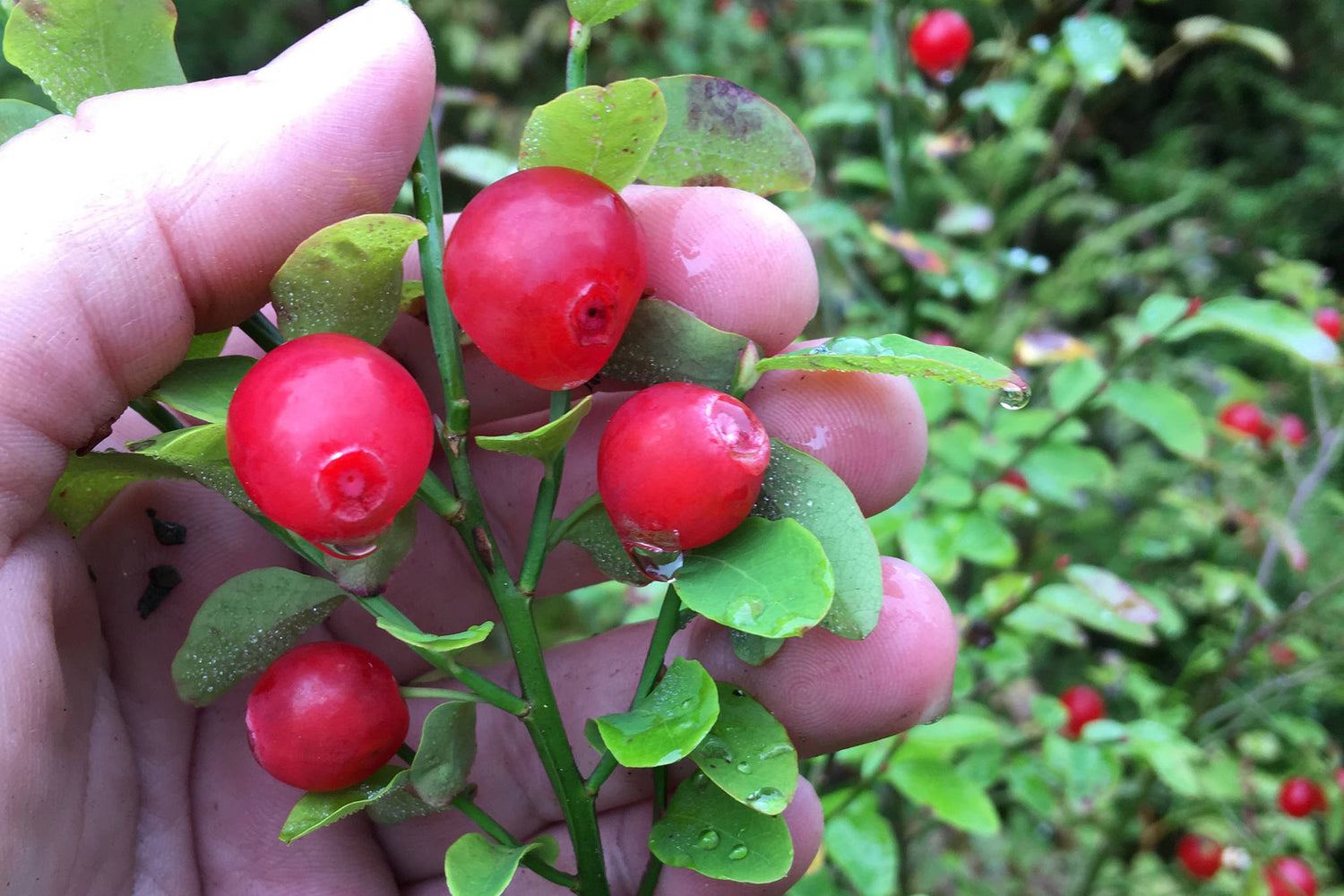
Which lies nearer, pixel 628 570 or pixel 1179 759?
pixel 628 570

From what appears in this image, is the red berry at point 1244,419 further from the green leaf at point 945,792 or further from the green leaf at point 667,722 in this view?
the green leaf at point 667,722

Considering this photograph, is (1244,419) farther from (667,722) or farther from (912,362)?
(667,722)

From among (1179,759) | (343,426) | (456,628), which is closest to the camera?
(343,426)

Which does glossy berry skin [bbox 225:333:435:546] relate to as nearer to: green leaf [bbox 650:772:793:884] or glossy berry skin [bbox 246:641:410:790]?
glossy berry skin [bbox 246:641:410:790]

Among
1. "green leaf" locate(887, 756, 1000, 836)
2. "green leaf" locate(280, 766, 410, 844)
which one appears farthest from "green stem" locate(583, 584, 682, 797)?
"green leaf" locate(887, 756, 1000, 836)

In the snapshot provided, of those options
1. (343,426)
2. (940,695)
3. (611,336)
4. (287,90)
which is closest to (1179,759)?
(940,695)

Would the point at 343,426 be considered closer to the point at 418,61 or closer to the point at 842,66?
the point at 418,61

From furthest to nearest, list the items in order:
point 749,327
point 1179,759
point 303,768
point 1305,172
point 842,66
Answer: point 1305,172 < point 842,66 < point 1179,759 < point 749,327 < point 303,768
